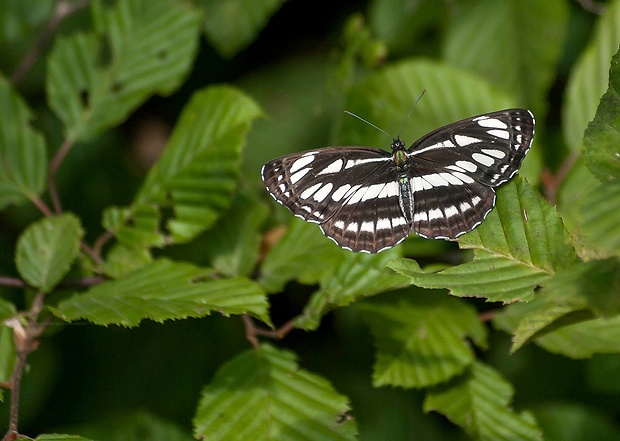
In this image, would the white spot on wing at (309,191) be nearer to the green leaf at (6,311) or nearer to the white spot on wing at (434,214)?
the white spot on wing at (434,214)

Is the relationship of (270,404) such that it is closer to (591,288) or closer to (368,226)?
(368,226)

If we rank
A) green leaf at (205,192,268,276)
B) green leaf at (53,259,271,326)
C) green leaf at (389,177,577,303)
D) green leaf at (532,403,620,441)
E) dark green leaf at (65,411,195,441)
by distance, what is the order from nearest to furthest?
green leaf at (389,177,577,303) < green leaf at (53,259,271,326) < green leaf at (205,192,268,276) < dark green leaf at (65,411,195,441) < green leaf at (532,403,620,441)

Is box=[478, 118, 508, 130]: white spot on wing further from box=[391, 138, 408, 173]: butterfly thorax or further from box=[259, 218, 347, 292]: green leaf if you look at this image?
box=[259, 218, 347, 292]: green leaf

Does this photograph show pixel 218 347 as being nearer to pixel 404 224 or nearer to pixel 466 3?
pixel 404 224

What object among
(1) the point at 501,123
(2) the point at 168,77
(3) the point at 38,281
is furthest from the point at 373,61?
(3) the point at 38,281

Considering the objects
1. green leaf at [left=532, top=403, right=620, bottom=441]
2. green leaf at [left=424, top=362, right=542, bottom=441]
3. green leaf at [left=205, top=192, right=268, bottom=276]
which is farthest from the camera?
green leaf at [left=532, top=403, right=620, bottom=441]

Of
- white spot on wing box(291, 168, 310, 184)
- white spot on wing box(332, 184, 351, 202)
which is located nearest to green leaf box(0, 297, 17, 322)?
white spot on wing box(291, 168, 310, 184)

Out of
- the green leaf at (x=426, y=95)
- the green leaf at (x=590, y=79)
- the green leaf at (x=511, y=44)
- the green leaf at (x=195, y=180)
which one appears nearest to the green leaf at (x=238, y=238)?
the green leaf at (x=195, y=180)

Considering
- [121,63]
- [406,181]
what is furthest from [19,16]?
[406,181]
